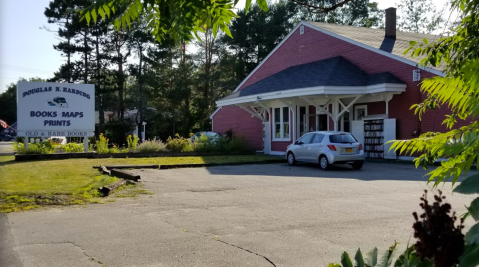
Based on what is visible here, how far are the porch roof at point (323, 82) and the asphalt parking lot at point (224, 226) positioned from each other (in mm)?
10271

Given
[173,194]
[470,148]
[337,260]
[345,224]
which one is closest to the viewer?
[470,148]

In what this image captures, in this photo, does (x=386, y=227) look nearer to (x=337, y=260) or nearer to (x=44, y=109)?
(x=337, y=260)

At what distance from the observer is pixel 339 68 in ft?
84.6

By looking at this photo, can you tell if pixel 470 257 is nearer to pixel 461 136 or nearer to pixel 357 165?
pixel 461 136

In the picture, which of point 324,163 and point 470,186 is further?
point 324,163

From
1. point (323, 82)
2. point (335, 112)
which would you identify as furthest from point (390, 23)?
point (323, 82)

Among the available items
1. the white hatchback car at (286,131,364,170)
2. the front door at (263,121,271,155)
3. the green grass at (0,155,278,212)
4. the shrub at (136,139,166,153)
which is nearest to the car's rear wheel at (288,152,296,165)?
the white hatchback car at (286,131,364,170)

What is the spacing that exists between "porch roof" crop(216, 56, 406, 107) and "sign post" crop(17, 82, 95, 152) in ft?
32.4

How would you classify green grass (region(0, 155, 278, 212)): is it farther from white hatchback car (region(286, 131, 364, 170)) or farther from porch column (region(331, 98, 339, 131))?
porch column (region(331, 98, 339, 131))

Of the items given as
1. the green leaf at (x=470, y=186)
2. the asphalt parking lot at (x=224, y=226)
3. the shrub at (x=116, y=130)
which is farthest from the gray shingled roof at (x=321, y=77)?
the green leaf at (x=470, y=186)

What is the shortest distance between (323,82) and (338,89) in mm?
893

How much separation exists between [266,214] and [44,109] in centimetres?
1864

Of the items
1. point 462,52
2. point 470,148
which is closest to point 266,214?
point 462,52

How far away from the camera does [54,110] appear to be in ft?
79.5
